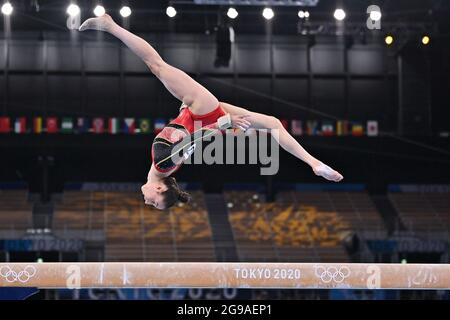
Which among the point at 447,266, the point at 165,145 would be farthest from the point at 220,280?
the point at 447,266

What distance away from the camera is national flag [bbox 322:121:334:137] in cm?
2500

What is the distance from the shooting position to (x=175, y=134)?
9.93 meters

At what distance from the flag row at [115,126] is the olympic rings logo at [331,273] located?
1329 cm

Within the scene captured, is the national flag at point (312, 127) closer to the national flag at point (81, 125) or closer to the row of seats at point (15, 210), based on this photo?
the national flag at point (81, 125)

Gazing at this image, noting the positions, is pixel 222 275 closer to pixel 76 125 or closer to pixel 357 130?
pixel 357 130

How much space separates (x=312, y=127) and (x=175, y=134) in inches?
615

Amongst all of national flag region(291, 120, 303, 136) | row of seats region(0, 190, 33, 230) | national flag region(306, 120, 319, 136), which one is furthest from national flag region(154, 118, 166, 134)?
row of seats region(0, 190, 33, 230)

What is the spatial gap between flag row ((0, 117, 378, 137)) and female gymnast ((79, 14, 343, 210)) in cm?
1392

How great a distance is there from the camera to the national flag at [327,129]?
2500 cm

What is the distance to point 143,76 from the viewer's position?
26734mm

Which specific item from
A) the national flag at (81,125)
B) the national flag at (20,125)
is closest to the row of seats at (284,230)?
the national flag at (81,125)

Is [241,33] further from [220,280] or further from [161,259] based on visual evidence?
[220,280]

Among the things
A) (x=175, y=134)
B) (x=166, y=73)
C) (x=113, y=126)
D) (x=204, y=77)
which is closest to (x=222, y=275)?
(x=175, y=134)

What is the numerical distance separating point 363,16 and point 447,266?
43.0 feet
